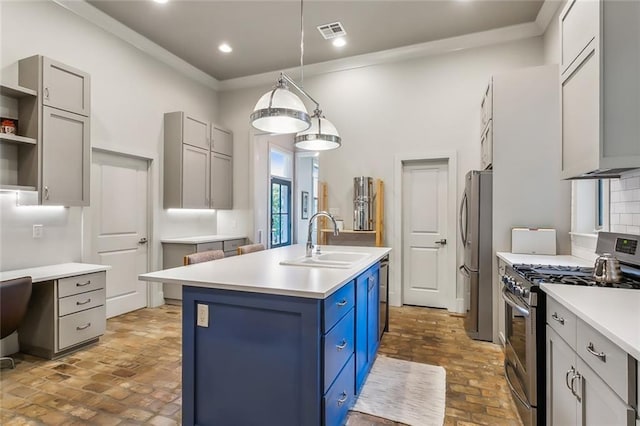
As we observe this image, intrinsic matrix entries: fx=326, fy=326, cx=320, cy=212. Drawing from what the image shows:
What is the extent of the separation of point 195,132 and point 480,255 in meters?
4.10

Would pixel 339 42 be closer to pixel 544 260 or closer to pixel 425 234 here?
pixel 425 234

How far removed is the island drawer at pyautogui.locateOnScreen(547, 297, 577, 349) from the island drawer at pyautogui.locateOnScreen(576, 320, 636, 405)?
0.07m

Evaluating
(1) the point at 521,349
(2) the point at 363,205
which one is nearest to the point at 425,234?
(2) the point at 363,205

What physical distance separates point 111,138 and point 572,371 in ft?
15.2

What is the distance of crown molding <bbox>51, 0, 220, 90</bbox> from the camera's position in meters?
3.50

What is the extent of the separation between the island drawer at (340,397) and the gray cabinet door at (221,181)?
3811mm

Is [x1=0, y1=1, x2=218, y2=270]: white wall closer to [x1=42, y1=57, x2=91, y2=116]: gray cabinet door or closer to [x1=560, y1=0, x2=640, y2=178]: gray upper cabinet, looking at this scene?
[x1=42, y1=57, x2=91, y2=116]: gray cabinet door

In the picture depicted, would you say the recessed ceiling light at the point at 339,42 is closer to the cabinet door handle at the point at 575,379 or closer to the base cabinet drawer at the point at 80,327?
the base cabinet drawer at the point at 80,327

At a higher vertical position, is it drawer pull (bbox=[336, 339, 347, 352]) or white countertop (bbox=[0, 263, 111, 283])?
white countertop (bbox=[0, 263, 111, 283])

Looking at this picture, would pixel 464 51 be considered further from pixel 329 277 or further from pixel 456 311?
pixel 329 277

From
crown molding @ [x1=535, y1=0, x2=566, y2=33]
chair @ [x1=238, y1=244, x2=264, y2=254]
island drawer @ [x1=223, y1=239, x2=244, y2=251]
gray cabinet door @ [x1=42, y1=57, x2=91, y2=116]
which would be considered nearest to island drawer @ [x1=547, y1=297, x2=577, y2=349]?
chair @ [x1=238, y1=244, x2=264, y2=254]

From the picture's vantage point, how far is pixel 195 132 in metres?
4.79

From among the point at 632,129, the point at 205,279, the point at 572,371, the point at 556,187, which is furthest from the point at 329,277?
the point at 556,187

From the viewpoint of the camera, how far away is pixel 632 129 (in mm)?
Result: 1574
